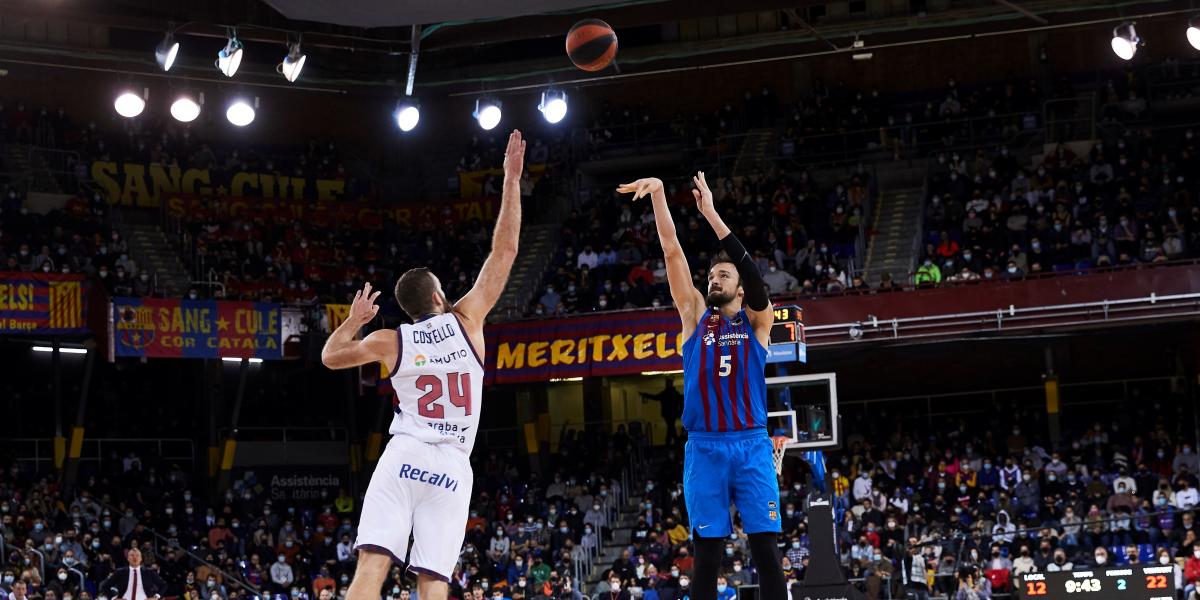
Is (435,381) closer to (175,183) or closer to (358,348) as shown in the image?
(358,348)

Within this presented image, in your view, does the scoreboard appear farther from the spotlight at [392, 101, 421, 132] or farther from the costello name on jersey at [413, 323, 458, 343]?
the costello name on jersey at [413, 323, 458, 343]

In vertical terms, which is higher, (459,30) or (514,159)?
(459,30)

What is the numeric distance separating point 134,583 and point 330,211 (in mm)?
19626

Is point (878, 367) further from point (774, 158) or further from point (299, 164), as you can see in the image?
point (299, 164)

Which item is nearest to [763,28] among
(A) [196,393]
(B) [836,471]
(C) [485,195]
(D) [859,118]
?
(D) [859,118]

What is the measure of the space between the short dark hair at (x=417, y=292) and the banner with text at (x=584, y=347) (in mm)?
22545

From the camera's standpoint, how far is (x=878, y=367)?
34.1 meters

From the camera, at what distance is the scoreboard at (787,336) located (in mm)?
18922

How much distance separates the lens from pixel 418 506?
793 cm

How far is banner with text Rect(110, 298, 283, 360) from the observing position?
101ft

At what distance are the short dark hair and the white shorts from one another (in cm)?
73

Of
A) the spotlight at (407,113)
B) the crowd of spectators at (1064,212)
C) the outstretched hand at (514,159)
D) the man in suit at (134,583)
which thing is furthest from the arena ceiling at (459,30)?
the outstretched hand at (514,159)

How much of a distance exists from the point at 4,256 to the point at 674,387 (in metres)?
15.8

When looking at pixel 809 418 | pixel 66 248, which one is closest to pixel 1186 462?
pixel 809 418
